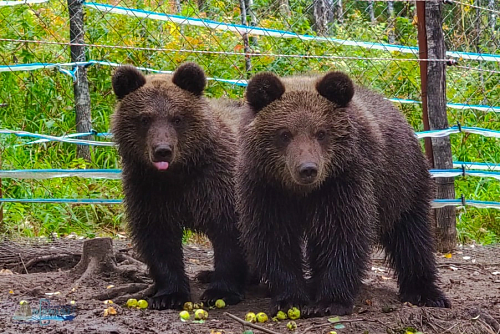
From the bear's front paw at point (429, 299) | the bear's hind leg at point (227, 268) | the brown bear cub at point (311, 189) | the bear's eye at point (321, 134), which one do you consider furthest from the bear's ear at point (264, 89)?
the bear's front paw at point (429, 299)

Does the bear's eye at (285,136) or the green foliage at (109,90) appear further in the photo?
the green foliage at (109,90)

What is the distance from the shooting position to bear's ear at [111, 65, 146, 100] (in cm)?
552

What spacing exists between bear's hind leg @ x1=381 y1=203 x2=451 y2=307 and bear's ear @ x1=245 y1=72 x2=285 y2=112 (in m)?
1.58

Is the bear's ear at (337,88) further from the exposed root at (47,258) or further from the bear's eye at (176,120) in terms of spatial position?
the exposed root at (47,258)

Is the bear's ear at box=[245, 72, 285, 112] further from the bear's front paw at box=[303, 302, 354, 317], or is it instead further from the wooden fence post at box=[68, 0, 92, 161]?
the wooden fence post at box=[68, 0, 92, 161]

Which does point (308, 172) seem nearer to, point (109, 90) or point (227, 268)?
point (227, 268)

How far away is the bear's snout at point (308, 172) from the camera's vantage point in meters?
4.63

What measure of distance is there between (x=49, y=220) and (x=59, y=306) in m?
3.36

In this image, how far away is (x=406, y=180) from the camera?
5.70 m

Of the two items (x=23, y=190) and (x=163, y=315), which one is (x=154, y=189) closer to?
(x=163, y=315)

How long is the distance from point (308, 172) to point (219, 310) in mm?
1404

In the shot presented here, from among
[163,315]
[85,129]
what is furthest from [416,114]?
[163,315]

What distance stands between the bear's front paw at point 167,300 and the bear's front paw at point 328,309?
1076 millimetres

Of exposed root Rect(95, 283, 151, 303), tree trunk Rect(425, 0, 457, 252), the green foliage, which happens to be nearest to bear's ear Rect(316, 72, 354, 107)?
exposed root Rect(95, 283, 151, 303)
